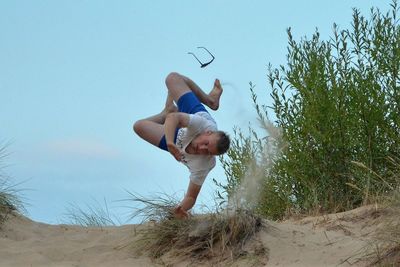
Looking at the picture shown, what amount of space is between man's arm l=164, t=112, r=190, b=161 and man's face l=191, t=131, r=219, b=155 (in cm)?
20

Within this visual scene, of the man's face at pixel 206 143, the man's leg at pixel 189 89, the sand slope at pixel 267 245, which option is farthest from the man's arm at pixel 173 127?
the sand slope at pixel 267 245

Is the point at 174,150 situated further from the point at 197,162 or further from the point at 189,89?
the point at 189,89

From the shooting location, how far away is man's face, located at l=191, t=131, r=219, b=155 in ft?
21.7

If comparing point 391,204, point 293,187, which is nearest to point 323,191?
point 293,187

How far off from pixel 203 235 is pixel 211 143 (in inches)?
30.6

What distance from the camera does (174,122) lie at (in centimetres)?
653

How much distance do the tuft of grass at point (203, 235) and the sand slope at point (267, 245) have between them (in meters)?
0.10

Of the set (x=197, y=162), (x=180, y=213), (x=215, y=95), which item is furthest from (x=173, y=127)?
(x=215, y=95)

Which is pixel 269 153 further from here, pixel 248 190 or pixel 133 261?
pixel 133 261

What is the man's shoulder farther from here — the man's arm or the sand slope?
the sand slope

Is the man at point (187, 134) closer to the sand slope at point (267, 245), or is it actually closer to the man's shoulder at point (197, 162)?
the man's shoulder at point (197, 162)

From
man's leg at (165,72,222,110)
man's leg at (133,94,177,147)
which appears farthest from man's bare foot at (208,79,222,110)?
man's leg at (133,94,177,147)

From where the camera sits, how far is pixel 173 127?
650 cm

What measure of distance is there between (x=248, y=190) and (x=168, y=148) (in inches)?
74.4
